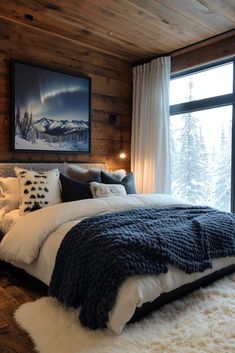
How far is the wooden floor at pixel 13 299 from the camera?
1.72 meters

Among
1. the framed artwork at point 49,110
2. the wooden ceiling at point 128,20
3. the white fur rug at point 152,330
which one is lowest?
the white fur rug at point 152,330

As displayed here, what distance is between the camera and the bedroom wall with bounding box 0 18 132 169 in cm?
338

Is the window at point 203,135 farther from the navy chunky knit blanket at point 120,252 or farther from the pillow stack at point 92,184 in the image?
the navy chunky knit blanket at point 120,252

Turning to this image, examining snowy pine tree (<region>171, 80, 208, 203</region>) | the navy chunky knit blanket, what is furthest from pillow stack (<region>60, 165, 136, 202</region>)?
snowy pine tree (<region>171, 80, 208, 203</region>)

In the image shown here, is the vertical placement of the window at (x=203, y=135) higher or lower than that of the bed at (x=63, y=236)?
higher

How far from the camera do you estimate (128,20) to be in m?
3.27

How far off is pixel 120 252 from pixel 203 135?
2684mm

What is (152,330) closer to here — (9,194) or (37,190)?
(37,190)

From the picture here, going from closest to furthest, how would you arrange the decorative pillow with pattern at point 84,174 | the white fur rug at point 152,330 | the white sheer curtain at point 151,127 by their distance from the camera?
the white fur rug at point 152,330, the decorative pillow with pattern at point 84,174, the white sheer curtain at point 151,127

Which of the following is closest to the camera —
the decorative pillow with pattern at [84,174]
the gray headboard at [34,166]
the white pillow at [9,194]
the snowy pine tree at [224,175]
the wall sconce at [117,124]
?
the white pillow at [9,194]

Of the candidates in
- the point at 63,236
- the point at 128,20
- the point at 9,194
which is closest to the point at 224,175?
the point at 128,20

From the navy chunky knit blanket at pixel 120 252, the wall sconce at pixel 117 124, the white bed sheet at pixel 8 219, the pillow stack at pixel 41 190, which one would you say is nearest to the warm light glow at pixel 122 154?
the wall sconce at pixel 117 124

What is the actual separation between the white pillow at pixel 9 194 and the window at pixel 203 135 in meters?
2.25

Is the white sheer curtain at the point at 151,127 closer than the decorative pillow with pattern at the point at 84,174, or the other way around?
the decorative pillow with pattern at the point at 84,174
